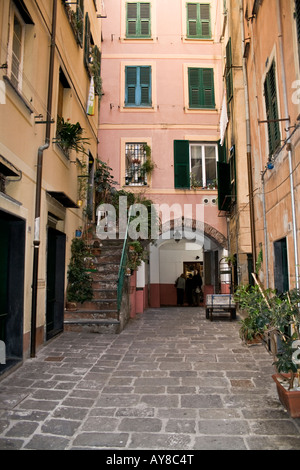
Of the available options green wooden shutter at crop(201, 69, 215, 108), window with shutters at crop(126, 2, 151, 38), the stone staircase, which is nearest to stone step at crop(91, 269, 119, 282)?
the stone staircase

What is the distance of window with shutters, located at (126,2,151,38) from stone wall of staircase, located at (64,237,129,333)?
9412mm

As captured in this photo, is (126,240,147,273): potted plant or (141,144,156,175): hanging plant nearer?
(126,240,147,273): potted plant

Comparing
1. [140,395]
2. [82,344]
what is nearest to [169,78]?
[82,344]

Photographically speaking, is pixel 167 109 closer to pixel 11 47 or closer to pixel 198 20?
pixel 198 20

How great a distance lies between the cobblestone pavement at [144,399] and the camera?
2.98 m

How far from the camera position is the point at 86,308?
7930 millimetres

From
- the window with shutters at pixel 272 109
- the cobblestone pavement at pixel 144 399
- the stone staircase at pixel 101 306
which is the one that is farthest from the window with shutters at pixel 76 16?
the cobblestone pavement at pixel 144 399

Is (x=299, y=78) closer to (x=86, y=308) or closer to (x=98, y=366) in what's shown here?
(x=98, y=366)

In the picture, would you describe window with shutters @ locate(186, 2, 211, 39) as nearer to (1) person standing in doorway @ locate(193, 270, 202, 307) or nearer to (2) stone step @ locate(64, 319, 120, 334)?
(1) person standing in doorway @ locate(193, 270, 202, 307)

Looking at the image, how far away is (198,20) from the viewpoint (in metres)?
14.2

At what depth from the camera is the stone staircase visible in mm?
7477

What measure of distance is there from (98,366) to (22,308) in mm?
1411
